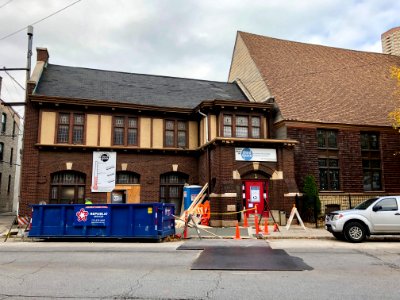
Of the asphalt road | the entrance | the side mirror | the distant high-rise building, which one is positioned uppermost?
the distant high-rise building

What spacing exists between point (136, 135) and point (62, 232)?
29.3 feet

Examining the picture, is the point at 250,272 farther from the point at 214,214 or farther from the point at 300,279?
the point at 214,214

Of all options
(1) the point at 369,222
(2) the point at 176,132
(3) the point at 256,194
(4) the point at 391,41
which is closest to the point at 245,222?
(3) the point at 256,194

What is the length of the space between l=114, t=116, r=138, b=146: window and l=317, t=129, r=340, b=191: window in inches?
454

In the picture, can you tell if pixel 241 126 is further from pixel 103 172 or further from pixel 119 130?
pixel 103 172

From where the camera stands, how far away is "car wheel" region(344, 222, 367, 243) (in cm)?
1388

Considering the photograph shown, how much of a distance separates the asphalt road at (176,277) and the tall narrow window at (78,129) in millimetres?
10979

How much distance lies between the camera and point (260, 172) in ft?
68.3

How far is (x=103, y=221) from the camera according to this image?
1474 centimetres

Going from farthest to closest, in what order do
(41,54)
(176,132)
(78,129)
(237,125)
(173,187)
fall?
(41,54), (176,132), (173,187), (237,125), (78,129)

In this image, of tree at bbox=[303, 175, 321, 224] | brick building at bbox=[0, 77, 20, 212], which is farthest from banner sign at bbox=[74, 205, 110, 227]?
brick building at bbox=[0, 77, 20, 212]

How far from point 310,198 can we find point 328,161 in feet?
11.9

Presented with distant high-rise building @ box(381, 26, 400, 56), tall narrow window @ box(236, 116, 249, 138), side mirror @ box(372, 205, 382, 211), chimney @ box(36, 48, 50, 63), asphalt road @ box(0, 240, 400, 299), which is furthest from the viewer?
distant high-rise building @ box(381, 26, 400, 56)

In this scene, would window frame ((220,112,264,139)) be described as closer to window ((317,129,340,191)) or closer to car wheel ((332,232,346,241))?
A: window ((317,129,340,191))
